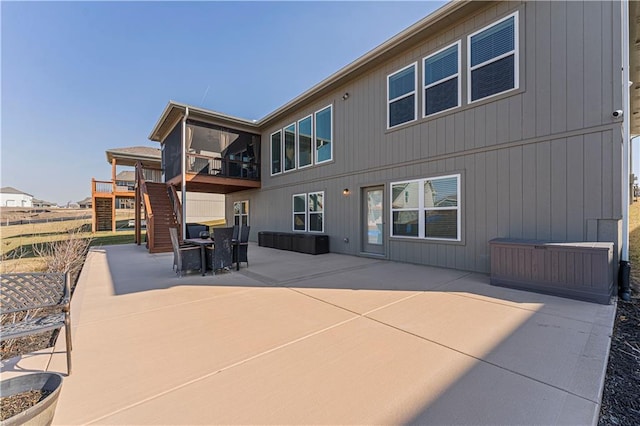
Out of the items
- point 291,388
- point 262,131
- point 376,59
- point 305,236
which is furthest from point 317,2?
point 291,388

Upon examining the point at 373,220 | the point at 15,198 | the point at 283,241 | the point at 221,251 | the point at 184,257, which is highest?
the point at 15,198

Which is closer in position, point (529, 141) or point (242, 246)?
point (529, 141)

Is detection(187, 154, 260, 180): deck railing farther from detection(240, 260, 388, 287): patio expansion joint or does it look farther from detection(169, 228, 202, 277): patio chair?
detection(240, 260, 388, 287): patio expansion joint

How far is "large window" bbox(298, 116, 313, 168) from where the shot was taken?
10.8 metres

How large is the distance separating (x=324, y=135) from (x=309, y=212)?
2971 mm

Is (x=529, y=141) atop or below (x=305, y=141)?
below

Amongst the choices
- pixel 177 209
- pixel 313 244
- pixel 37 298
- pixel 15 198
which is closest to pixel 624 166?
pixel 313 244

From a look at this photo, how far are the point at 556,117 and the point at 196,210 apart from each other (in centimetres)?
2438

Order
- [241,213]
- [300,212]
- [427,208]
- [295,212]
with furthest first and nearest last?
[241,213] → [295,212] → [300,212] → [427,208]

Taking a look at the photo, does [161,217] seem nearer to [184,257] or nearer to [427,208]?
[184,257]

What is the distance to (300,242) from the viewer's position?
9.95m

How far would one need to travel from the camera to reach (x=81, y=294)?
16.3ft

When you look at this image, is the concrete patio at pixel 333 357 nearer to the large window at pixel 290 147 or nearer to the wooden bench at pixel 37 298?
the wooden bench at pixel 37 298

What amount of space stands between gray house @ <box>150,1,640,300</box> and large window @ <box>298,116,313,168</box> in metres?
A: 0.10
